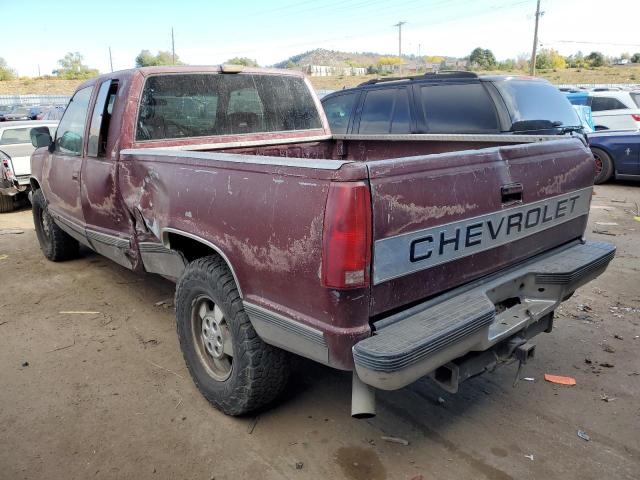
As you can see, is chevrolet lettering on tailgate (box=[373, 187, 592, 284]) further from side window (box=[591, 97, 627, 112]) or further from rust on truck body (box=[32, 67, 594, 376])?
side window (box=[591, 97, 627, 112])

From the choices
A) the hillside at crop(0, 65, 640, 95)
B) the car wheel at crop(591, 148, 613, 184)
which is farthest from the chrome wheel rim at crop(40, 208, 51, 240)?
the hillside at crop(0, 65, 640, 95)

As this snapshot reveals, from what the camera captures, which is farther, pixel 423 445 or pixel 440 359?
pixel 423 445

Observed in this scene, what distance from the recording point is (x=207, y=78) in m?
3.96

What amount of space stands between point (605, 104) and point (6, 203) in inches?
499

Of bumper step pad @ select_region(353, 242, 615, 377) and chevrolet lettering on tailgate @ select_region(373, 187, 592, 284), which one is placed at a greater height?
chevrolet lettering on tailgate @ select_region(373, 187, 592, 284)

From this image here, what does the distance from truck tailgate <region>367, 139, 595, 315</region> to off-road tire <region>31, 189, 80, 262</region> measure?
181 inches

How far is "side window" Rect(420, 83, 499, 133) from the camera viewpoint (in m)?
6.13

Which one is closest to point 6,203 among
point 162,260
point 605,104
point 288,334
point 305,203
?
point 162,260

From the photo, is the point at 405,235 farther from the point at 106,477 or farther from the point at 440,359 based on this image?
the point at 106,477

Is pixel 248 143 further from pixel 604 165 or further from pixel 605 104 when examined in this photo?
pixel 605 104

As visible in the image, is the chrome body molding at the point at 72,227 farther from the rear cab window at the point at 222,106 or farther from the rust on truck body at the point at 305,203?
the rear cab window at the point at 222,106

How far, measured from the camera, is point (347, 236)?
1978 millimetres

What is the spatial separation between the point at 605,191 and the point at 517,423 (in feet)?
27.2

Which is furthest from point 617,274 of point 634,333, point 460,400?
point 460,400
